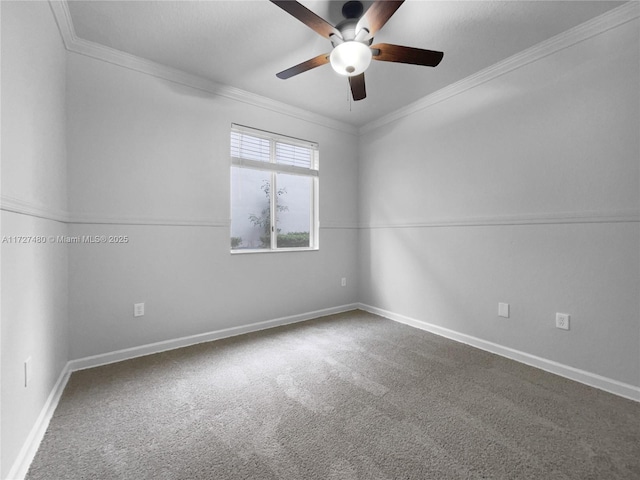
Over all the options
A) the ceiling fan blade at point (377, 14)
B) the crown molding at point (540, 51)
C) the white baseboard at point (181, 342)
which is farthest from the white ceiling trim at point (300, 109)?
the white baseboard at point (181, 342)

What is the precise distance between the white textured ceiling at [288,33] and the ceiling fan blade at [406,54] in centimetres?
27

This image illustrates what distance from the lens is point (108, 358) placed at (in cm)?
229

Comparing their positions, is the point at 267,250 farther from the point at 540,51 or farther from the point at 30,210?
the point at 540,51

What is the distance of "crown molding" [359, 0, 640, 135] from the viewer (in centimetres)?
185

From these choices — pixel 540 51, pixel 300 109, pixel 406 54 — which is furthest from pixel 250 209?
pixel 540 51

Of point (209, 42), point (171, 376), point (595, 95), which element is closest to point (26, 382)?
point (171, 376)

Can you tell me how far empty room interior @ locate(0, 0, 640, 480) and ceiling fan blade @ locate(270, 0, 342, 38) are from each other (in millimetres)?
27

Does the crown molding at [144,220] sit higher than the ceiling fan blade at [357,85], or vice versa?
the ceiling fan blade at [357,85]

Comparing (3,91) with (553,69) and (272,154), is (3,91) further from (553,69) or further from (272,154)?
(553,69)

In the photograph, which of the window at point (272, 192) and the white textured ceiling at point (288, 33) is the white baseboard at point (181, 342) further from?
the white textured ceiling at point (288, 33)

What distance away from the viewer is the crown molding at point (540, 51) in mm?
1855

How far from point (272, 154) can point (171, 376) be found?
2.41 meters

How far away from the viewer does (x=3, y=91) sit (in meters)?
1.19

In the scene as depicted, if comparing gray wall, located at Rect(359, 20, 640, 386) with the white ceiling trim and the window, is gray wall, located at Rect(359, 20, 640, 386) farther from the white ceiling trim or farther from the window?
the window
